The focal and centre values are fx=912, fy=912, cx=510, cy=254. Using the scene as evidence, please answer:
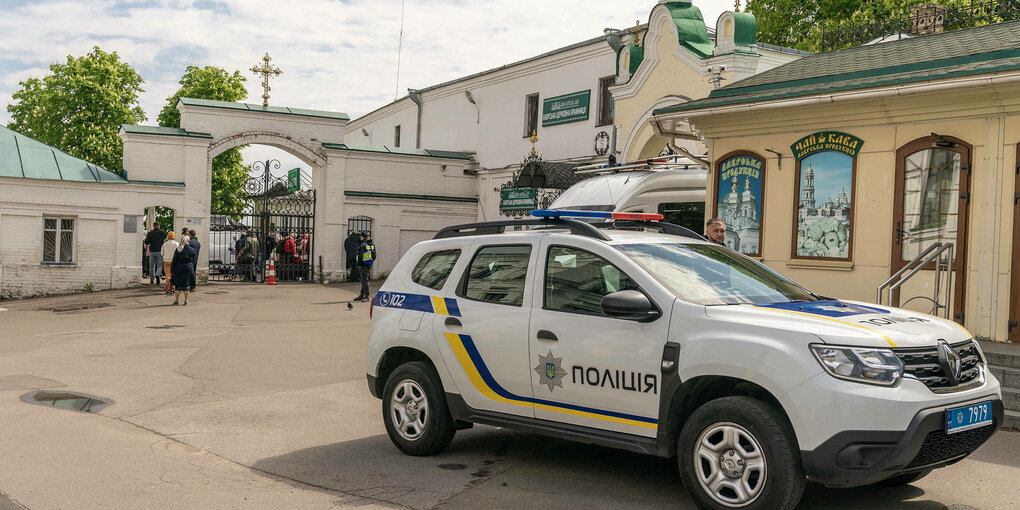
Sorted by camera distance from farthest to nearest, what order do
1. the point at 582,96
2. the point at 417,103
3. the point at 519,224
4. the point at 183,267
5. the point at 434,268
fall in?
the point at 417,103, the point at 582,96, the point at 183,267, the point at 434,268, the point at 519,224

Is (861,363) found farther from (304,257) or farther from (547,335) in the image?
(304,257)

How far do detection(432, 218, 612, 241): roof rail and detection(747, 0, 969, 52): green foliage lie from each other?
28.4 m

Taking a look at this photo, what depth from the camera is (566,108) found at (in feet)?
90.3

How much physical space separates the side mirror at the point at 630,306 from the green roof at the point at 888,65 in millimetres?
6238

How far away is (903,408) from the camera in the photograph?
4.82 metres

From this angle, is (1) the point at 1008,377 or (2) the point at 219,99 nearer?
(1) the point at 1008,377

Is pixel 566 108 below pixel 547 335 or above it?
above

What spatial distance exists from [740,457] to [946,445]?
3.69ft

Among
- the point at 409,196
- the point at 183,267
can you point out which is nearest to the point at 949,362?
the point at 183,267

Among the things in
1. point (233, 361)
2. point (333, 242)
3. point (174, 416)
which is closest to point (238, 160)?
point (333, 242)

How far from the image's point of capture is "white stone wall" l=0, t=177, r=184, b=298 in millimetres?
24031

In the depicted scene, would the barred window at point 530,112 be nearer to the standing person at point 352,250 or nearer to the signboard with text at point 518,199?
the signboard with text at point 518,199

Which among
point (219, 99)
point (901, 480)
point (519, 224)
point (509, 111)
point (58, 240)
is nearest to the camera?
point (901, 480)

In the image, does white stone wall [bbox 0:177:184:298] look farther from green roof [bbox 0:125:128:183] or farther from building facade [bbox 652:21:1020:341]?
building facade [bbox 652:21:1020:341]
